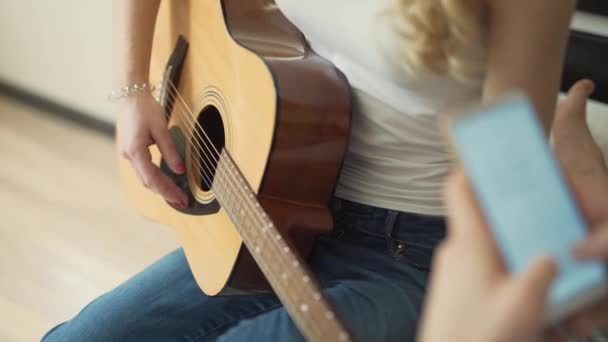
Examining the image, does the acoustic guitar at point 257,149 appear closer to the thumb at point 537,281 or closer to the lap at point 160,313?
the lap at point 160,313

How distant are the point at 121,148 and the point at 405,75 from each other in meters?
0.50

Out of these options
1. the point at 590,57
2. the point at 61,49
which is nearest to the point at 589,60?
the point at 590,57

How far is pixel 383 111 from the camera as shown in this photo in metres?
0.76

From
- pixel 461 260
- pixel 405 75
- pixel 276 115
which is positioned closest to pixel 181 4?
pixel 276 115

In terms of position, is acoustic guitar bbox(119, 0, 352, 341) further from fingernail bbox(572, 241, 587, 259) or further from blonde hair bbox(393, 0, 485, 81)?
fingernail bbox(572, 241, 587, 259)

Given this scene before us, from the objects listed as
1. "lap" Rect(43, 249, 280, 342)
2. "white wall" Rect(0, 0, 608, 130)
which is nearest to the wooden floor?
"white wall" Rect(0, 0, 608, 130)

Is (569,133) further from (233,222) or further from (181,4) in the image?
(181,4)

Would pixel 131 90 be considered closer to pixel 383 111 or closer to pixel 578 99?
pixel 383 111

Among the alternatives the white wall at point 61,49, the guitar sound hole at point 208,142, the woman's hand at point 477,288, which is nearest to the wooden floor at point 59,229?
the white wall at point 61,49

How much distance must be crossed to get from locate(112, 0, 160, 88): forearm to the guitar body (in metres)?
0.07

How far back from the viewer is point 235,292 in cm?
82

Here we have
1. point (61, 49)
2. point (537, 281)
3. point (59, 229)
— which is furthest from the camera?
Answer: point (61, 49)

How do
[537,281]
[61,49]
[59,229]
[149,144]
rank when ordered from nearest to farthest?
[537,281], [149,144], [59,229], [61,49]

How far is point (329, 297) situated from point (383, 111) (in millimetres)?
205
